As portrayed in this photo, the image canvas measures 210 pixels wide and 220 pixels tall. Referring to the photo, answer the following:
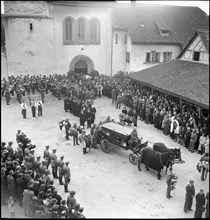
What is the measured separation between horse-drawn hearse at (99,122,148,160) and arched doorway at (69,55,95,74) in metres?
18.5

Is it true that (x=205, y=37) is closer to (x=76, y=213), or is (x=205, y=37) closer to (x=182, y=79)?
(x=182, y=79)

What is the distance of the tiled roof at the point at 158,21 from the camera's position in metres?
32.4

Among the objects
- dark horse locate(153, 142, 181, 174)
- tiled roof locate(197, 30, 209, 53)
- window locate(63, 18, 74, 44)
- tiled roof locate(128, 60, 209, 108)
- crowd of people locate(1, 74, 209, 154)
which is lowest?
dark horse locate(153, 142, 181, 174)

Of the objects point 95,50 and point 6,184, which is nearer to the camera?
point 6,184

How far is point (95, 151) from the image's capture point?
16.1 m

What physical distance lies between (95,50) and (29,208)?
25654 millimetres

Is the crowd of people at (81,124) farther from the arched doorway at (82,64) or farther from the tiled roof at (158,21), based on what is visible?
the tiled roof at (158,21)

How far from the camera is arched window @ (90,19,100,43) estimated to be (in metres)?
32.1

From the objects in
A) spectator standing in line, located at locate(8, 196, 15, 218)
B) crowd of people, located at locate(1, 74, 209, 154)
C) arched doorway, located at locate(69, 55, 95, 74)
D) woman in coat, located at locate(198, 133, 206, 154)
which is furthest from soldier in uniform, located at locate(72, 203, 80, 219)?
arched doorway, located at locate(69, 55, 95, 74)

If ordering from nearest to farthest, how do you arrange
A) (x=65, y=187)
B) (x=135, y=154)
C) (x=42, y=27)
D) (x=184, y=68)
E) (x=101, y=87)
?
(x=65, y=187)
(x=135, y=154)
(x=184, y=68)
(x=101, y=87)
(x=42, y=27)

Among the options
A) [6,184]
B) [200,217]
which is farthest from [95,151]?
[200,217]

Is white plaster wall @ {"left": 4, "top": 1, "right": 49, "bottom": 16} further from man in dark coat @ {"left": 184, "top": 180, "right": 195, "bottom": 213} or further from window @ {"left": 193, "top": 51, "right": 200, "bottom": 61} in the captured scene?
man in dark coat @ {"left": 184, "top": 180, "right": 195, "bottom": 213}

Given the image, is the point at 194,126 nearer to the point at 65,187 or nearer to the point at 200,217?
the point at 200,217

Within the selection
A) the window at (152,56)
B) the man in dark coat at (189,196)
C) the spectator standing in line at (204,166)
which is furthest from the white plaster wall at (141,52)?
the man in dark coat at (189,196)
